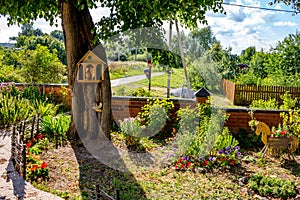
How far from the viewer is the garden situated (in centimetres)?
445

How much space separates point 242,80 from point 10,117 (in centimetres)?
1287

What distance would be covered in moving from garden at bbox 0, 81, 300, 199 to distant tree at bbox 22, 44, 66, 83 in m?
2.77

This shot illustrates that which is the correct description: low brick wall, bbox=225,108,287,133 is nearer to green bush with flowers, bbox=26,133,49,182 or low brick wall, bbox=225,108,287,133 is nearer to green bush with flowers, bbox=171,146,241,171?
green bush with flowers, bbox=171,146,241,171

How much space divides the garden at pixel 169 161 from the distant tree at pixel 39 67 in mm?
2772

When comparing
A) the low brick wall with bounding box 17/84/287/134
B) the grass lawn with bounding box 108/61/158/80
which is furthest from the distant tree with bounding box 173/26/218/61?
the low brick wall with bounding box 17/84/287/134

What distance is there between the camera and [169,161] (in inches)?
223

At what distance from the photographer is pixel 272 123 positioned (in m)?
7.54

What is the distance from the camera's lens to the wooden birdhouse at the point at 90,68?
19.4 ft

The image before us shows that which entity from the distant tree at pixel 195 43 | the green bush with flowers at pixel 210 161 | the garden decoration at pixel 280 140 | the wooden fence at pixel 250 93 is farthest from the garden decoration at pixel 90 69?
the wooden fence at pixel 250 93

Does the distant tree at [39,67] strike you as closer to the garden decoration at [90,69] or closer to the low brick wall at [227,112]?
the low brick wall at [227,112]

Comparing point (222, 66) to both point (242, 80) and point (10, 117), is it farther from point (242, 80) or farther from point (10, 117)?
point (10, 117)

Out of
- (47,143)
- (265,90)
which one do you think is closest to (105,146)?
(47,143)


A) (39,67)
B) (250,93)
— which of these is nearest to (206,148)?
(39,67)

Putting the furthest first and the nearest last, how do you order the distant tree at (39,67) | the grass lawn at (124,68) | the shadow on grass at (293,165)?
the distant tree at (39,67) → the grass lawn at (124,68) → the shadow on grass at (293,165)
